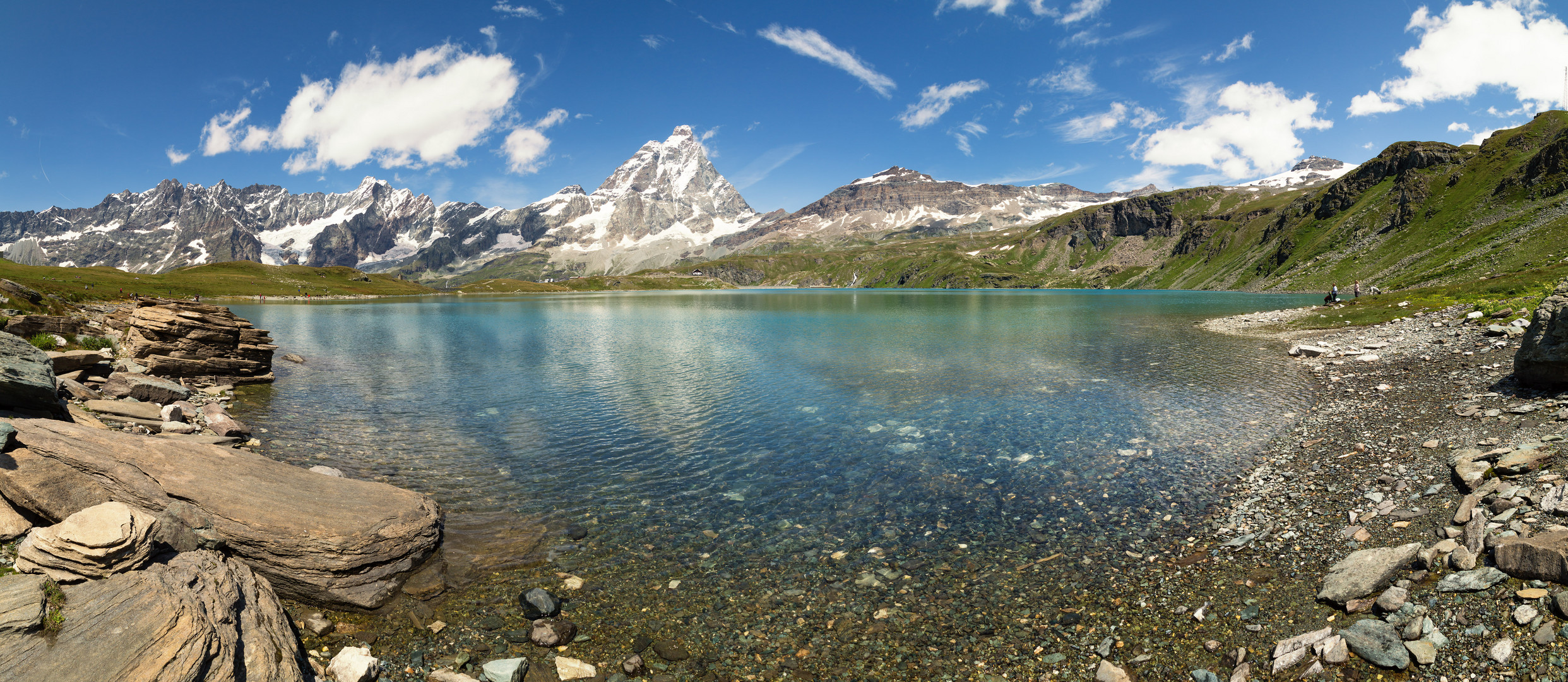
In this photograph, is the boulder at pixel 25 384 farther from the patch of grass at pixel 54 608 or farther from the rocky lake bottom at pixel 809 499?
the patch of grass at pixel 54 608

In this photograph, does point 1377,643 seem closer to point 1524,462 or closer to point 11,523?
point 1524,462

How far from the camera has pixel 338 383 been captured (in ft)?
149

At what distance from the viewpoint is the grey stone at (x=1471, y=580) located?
32.8 ft

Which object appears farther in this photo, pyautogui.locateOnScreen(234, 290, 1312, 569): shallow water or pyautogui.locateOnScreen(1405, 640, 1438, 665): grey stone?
pyautogui.locateOnScreen(234, 290, 1312, 569): shallow water

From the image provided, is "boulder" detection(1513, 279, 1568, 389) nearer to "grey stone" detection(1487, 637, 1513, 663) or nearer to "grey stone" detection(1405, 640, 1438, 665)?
"grey stone" detection(1487, 637, 1513, 663)

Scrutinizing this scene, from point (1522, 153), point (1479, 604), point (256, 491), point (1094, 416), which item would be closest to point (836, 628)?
point (1479, 604)

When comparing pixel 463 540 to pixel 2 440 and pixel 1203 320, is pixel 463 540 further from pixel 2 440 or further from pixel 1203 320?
pixel 1203 320

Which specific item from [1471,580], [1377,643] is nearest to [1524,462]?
[1471,580]

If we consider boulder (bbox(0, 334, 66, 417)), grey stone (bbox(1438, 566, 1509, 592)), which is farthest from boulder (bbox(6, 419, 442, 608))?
grey stone (bbox(1438, 566, 1509, 592))

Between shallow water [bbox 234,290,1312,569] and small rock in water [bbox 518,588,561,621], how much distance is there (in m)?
2.52

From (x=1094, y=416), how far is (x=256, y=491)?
115 ft

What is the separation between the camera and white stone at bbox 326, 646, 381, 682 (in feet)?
36.3

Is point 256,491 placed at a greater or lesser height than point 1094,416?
greater

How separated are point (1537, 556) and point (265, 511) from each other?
1027 inches
